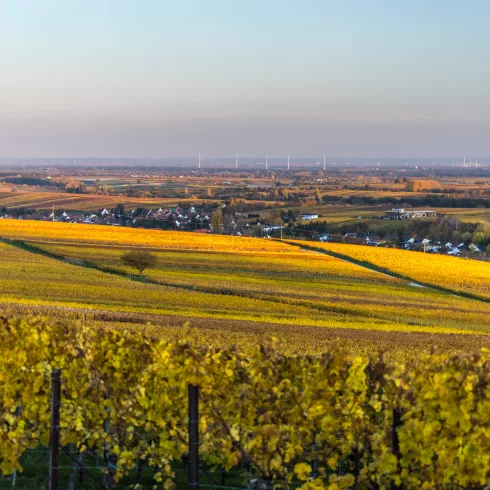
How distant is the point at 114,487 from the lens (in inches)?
440

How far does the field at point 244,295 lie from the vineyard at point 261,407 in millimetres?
11214

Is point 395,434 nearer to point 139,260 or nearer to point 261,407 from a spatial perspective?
point 261,407

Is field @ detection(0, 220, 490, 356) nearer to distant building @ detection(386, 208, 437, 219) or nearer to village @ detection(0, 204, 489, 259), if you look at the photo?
village @ detection(0, 204, 489, 259)

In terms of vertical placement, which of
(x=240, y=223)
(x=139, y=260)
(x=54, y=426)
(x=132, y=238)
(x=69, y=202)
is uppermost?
(x=54, y=426)

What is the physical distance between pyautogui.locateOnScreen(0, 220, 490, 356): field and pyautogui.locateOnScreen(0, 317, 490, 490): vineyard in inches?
441

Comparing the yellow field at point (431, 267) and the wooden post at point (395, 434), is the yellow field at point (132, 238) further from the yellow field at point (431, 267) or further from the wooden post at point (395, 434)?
the wooden post at point (395, 434)

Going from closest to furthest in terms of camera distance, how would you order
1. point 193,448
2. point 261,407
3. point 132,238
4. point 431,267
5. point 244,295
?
point 193,448 < point 261,407 < point 244,295 < point 431,267 < point 132,238

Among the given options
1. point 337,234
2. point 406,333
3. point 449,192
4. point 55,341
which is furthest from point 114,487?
point 449,192

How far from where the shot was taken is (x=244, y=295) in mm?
43719

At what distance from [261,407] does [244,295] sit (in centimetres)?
3431

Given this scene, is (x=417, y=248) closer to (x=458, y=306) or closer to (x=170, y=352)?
(x=458, y=306)

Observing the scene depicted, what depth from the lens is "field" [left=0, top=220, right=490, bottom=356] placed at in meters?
31.2

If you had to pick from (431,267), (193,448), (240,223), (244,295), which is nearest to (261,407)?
(193,448)

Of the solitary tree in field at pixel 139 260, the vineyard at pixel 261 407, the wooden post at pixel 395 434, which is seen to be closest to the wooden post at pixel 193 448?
the vineyard at pixel 261 407
